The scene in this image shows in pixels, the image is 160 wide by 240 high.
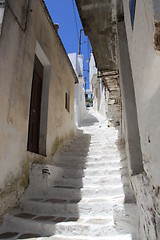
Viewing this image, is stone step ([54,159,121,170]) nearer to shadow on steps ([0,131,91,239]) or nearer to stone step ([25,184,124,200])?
shadow on steps ([0,131,91,239])

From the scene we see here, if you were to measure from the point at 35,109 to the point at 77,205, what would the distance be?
2.50m

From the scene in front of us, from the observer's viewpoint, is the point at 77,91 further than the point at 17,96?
Yes

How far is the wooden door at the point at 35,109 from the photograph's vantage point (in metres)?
4.09

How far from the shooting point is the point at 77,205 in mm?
2738

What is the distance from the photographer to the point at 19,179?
9.73 feet

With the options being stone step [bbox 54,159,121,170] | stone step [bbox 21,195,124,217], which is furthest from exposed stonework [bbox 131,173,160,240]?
stone step [bbox 54,159,121,170]

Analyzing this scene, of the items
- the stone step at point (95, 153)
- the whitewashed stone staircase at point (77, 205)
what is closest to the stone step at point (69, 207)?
the whitewashed stone staircase at point (77, 205)

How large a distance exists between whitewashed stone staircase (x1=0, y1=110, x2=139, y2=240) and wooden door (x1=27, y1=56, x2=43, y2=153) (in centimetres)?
79

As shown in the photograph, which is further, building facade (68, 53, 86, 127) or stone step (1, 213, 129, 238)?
building facade (68, 53, 86, 127)

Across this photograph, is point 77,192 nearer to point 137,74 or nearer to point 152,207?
point 152,207

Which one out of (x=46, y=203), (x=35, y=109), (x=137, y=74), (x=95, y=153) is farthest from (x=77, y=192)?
(x=137, y=74)

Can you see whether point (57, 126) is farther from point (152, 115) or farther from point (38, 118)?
point (152, 115)

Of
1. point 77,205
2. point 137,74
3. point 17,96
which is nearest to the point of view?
point 137,74

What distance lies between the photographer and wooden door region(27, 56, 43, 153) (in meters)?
4.09
